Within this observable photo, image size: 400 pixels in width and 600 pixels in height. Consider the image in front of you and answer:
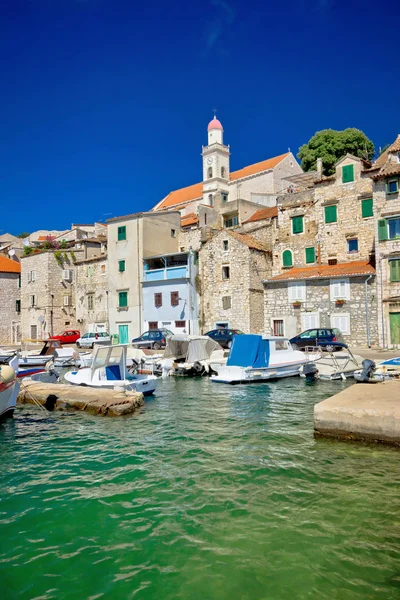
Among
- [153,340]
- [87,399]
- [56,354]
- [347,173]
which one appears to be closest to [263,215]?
[347,173]

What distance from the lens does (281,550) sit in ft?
18.2

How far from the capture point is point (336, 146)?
49.0 meters

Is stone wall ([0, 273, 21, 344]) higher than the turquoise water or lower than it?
higher

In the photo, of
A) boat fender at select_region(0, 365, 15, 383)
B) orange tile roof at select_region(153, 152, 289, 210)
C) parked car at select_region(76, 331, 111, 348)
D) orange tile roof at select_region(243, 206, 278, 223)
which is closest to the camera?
boat fender at select_region(0, 365, 15, 383)

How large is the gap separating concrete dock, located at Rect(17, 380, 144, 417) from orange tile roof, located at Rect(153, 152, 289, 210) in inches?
2054

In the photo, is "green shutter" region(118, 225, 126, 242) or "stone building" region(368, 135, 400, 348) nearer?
"stone building" region(368, 135, 400, 348)

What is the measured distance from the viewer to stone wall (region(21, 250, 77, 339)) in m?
48.7

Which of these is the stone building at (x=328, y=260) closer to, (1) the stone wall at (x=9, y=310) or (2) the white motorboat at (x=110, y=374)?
(2) the white motorboat at (x=110, y=374)

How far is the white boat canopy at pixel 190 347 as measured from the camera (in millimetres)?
23625

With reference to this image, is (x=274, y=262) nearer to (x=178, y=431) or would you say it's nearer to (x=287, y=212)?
(x=287, y=212)

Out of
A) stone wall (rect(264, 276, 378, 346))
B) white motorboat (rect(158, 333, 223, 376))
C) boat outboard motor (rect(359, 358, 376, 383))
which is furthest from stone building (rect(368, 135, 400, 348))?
white motorboat (rect(158, 333, 223, 376))

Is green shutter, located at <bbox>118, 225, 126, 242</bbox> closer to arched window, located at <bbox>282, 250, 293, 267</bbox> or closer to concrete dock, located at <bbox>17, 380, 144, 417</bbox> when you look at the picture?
arched window, located at <bbox>282, 250, 293, 267</bbox>

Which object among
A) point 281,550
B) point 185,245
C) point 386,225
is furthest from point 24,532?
point 185,245

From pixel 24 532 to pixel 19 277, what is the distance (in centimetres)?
5177
